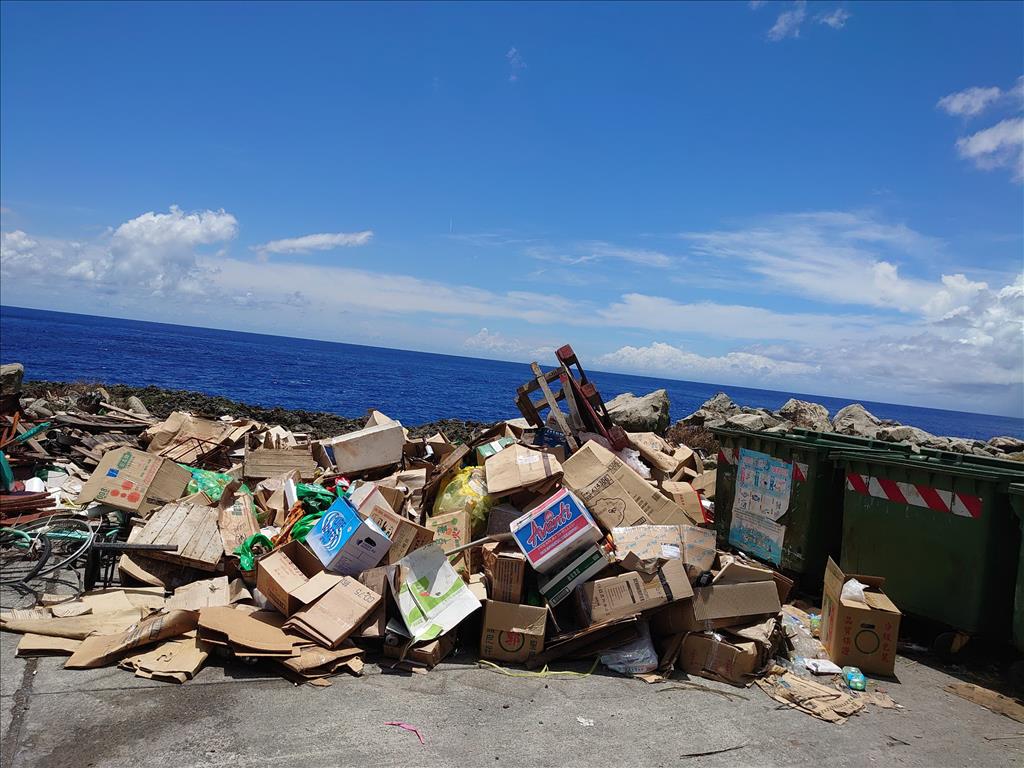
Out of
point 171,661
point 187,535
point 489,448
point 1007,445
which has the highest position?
point 1007,445

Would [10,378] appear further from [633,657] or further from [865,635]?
[865,635]

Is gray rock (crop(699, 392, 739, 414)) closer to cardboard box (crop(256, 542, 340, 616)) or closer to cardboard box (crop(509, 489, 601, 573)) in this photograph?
cardboard box (crop(509, 489, 601, 573))

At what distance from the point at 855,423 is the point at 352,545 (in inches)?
826

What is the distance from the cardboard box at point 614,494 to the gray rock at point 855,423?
16653 millimetres

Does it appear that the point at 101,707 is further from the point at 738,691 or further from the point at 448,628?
the point at 738,691

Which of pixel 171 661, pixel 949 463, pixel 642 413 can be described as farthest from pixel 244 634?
pixel 642 413

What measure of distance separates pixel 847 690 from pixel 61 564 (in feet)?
20.1

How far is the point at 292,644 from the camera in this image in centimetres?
438

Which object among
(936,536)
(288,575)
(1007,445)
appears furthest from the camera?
(1007,445)

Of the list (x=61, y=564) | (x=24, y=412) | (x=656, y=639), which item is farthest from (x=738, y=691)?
(x=24, y=412)

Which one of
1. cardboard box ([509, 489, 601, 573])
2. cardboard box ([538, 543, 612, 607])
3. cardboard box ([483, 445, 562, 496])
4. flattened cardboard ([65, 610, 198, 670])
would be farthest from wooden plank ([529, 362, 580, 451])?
flattened cardboard ([65, 610, 198, 670])

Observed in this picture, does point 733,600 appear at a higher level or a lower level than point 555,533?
lower

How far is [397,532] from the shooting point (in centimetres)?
537

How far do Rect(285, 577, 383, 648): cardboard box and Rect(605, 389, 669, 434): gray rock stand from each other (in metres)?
11.4
